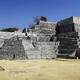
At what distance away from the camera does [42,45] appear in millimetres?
26250

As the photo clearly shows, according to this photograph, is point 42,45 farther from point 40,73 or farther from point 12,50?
point 40,73

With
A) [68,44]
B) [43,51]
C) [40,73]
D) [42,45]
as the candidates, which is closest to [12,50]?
[43,51]

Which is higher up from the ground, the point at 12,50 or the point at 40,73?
the point at 12,50

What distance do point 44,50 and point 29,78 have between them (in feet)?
55.1

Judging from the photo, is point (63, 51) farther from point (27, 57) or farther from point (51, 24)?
point (51, 24)

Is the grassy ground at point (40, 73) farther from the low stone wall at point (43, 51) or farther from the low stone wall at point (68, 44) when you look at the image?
the low stone wall at point (68, 44)

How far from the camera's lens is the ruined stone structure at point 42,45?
2330 cm

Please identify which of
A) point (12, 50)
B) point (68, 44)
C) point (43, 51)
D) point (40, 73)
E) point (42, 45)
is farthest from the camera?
point (68, 44)

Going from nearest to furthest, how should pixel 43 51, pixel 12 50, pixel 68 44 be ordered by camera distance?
pixel 12 50 → pixel 43 51 → pixel 68 44

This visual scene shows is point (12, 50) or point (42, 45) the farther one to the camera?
point (42, 45)

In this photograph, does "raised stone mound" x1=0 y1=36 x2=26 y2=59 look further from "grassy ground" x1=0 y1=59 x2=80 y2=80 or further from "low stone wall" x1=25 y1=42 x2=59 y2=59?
"grassy ground" x1=0 y1=59 x2=80 y2=80

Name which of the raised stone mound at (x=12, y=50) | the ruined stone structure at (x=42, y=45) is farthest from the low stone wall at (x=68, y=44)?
the raised stone mound at (x=12, y=50)

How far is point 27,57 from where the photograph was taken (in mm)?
22625

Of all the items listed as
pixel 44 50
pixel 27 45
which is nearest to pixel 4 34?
pixel 27 45
